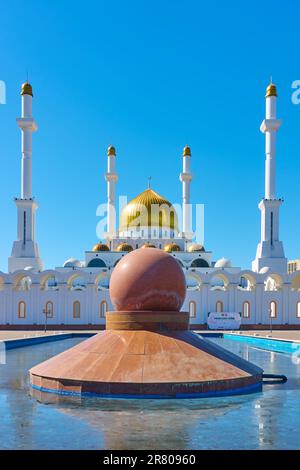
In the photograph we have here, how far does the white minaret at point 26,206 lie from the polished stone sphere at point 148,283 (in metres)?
28.8

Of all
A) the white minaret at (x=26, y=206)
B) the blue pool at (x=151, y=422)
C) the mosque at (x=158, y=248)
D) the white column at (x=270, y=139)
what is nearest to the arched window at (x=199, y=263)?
the mosque at (x=158, y=248)

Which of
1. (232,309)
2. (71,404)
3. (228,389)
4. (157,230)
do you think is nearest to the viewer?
(71,404)

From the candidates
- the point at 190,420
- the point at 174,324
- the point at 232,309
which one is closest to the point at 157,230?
the point at 232,309

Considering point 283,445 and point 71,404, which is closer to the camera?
point 283,445

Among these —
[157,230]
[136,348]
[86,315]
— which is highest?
[157,230]

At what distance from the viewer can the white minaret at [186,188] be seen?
160 feet

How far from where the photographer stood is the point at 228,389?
1021cm

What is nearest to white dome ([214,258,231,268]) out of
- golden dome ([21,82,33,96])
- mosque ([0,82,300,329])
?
mosque ([0,82,300,329])

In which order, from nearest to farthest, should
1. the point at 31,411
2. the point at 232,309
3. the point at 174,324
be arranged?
the point at 31,411 < the point at 174,324 < the point at 232,309

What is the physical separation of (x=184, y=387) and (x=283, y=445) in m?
3.17

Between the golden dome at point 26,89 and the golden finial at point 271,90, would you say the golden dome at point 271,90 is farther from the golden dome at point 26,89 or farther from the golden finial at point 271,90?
the golden dome at point 26,89

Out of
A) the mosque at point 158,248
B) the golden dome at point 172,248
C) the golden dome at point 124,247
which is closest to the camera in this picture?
the mosque at point 158,248

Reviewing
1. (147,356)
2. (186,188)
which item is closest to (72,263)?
(186,188)
